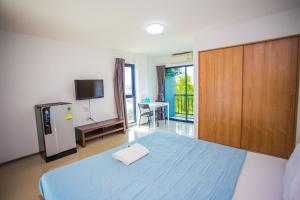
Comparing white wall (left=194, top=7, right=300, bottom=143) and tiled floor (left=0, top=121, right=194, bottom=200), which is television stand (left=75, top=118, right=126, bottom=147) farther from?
white wall (left=194, top=7, right=300, bottom=143)

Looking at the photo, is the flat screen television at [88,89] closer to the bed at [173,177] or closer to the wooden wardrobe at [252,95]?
the bed at [173,177]

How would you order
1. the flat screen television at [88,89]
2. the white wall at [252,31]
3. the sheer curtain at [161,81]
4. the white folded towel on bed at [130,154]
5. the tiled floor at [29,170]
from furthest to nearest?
the sheer curtain at [161,81]
the flat screen television at [88,89]
the white wall at [252,31]
the tiled floor at [29,170]
the white folded towel on bed at [130,154]

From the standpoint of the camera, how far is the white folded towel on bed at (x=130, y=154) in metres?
1.61

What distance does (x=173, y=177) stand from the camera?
1.36 meters

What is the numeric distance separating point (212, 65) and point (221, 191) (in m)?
2.44

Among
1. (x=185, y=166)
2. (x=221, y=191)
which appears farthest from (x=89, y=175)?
(x=221, y=191)

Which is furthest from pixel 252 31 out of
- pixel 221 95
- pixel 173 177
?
pixel 173 177

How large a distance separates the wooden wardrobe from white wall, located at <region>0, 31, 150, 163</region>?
114 inches

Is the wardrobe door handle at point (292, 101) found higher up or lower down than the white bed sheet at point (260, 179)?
higher up

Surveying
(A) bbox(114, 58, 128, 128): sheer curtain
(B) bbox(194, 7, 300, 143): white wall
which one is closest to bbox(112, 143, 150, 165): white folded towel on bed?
(B) bbox(194, 7, 300, 143): white wall

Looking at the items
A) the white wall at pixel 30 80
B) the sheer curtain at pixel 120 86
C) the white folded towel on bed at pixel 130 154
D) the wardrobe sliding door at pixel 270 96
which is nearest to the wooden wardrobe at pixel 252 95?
the wardrobe sliding door at pixel 270 96

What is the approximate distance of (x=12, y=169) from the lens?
2650mm

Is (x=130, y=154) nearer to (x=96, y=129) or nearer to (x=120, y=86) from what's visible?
(x=96, y=129)

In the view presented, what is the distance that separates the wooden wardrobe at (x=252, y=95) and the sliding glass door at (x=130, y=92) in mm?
2533
